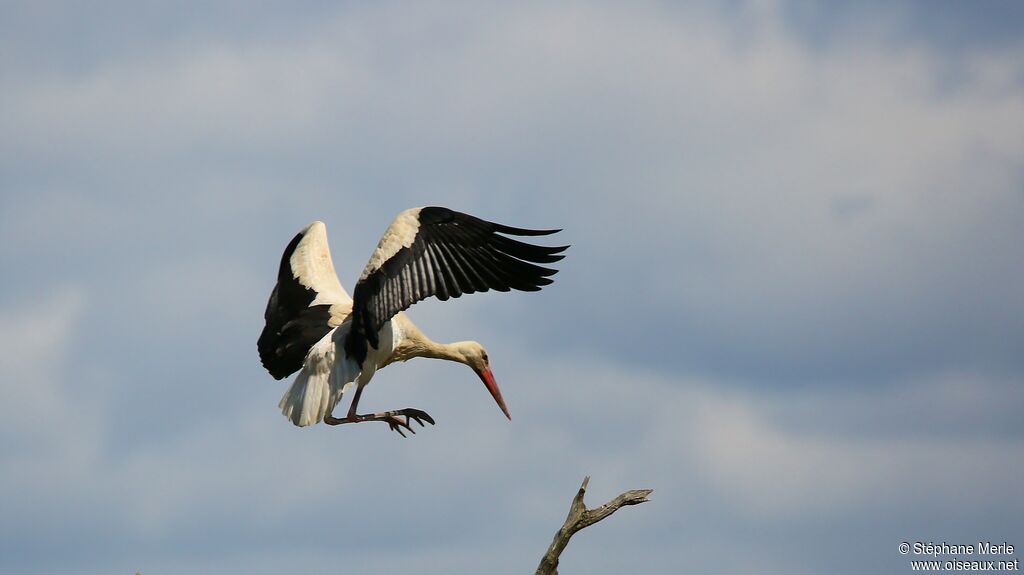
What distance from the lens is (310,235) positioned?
14.4 m

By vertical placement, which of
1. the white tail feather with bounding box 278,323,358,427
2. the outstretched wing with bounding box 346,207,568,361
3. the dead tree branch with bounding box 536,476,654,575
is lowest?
the dead tree branch with bounding box 536,476,654,575

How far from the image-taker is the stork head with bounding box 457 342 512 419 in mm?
13688

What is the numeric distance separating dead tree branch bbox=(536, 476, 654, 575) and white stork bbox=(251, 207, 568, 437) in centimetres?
247

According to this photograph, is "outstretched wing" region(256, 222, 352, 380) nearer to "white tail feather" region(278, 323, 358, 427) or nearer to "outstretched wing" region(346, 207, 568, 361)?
"white tail feather" region(278, 323, 358, 427)

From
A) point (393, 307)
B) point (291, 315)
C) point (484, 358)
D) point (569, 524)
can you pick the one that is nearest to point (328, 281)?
point (291, 315)

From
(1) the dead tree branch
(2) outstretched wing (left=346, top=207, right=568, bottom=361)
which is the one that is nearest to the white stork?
(2) outstretched wing (left=346, top=207, right=568, bottom=361)

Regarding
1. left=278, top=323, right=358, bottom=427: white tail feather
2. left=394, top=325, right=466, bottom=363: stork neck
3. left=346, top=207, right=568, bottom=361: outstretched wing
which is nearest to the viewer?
left=346, top=207, right=568, bottom=361: outstretched wing

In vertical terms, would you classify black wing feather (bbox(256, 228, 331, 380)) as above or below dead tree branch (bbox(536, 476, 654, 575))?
above

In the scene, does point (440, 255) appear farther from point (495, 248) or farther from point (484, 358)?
point (484, 358)

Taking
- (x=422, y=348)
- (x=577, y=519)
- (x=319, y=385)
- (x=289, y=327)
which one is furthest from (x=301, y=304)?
(x=577, y=519)

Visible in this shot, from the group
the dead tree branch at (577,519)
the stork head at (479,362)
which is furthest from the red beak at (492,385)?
the dead tree branch at (577,519)

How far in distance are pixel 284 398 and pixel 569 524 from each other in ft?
11.8

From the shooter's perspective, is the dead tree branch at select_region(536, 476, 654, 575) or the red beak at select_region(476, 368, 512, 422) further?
the red beak at select_region(476, 368, 512, 422)

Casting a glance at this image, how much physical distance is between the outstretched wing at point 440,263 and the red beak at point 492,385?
2.42m
